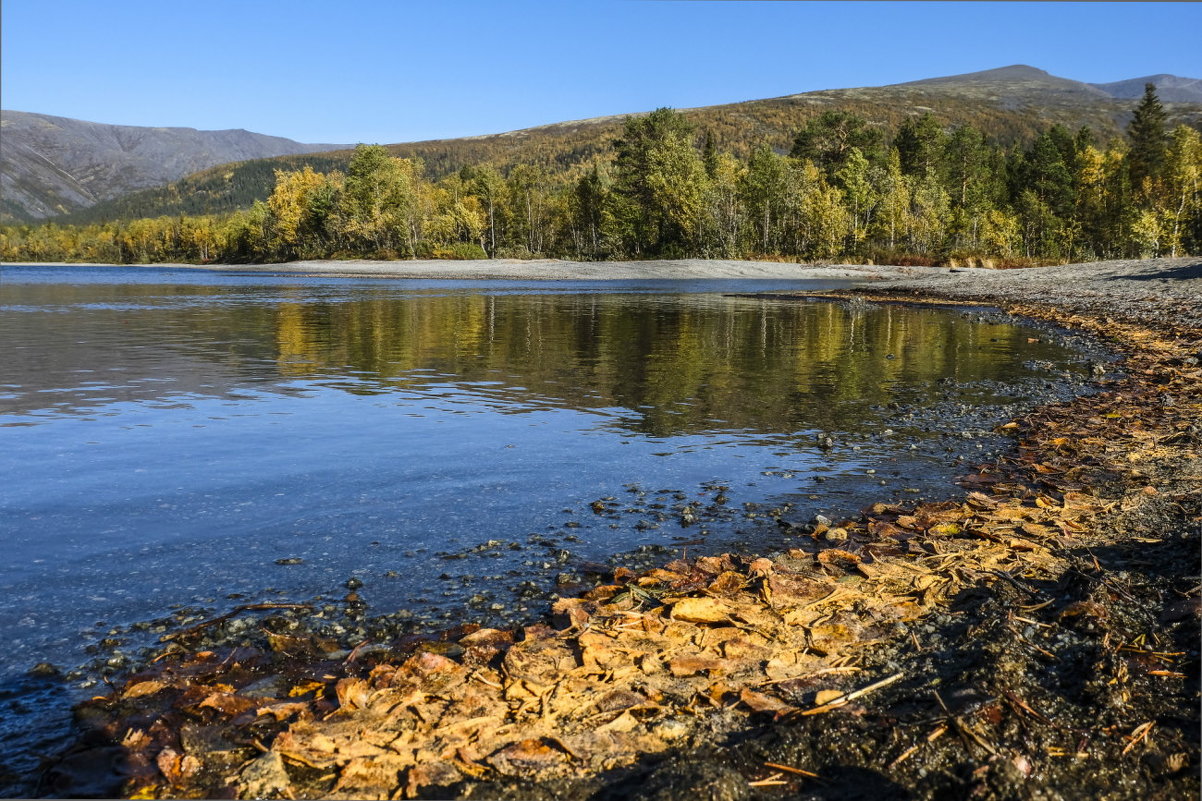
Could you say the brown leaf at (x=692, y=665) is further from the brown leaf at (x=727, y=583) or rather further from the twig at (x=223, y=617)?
the twig at (x=223, y=617)

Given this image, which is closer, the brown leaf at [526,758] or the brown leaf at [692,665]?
the brown leaf at [526,758]

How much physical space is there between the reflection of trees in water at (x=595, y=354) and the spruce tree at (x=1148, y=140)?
92519 millimetres

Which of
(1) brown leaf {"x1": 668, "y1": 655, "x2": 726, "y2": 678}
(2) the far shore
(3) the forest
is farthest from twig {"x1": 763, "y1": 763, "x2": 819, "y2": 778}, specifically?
(3) the forest

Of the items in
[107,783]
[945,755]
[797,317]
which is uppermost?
[797,317]

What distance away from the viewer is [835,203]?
10331cm

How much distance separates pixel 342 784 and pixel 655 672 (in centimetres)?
177

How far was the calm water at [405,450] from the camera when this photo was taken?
6.45 meters

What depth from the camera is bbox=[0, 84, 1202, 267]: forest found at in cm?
10138

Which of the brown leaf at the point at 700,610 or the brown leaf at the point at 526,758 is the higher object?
the brown leaf at the point at 700,610

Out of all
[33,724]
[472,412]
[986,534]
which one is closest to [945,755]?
[986,534]

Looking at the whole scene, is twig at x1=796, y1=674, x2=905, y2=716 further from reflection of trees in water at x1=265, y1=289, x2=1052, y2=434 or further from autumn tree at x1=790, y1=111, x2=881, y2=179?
autumn tree at x1=790, y1=111, x2=881, y2=179

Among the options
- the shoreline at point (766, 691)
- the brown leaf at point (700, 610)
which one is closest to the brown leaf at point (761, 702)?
the shoreline at point (766, 691)

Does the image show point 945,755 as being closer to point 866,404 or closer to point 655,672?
point 655,672

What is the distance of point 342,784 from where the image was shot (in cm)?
360
